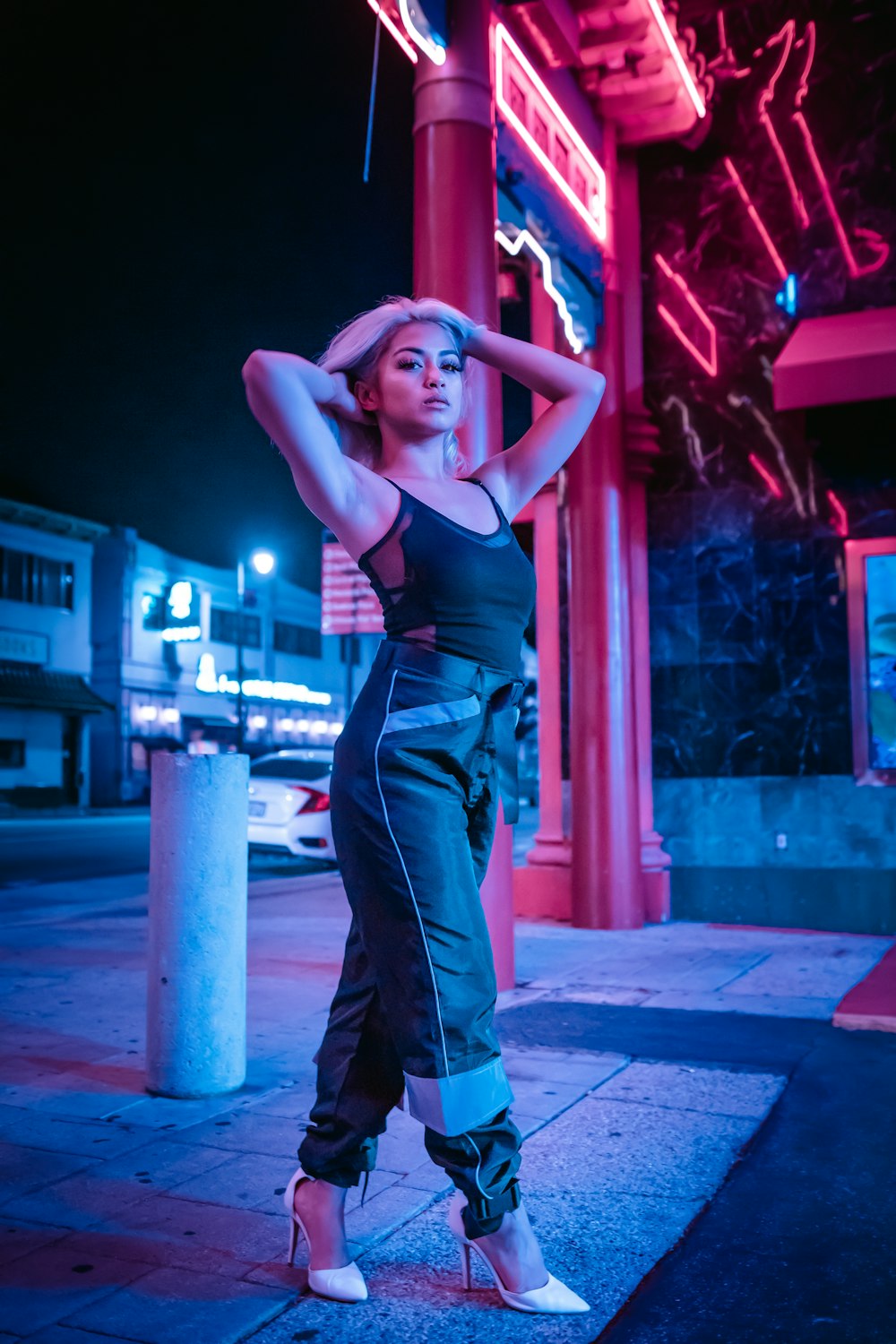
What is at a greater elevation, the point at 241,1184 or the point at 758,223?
the point at 758,223

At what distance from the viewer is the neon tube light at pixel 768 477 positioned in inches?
351

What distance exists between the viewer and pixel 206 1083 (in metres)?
3.84

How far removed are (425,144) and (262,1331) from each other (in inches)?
209

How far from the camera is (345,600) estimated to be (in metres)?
12.9

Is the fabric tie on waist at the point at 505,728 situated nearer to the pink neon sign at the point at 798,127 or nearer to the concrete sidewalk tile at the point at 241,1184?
the concrete sidewalk tile at the point at 241,1184

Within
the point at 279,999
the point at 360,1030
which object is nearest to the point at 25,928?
the point at 279,999

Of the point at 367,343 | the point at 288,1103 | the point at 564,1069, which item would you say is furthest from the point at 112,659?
the point at 367,343

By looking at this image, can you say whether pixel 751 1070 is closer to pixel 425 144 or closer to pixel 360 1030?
pixel 360 1030

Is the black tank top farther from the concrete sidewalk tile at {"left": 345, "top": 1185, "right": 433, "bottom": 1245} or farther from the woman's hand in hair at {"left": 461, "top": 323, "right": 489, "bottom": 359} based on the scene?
the concrete sidewalk tile at {"left": 345, "top": 1185, "right": 433, "bottom": 1245}

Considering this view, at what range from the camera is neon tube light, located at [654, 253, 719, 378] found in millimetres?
9125

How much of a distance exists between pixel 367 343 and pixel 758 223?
7.79 m

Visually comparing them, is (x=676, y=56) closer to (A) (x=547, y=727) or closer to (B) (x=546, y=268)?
(B) (x=546, y=268)

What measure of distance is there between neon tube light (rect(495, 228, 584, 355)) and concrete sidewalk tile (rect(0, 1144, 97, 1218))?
498 centimetres

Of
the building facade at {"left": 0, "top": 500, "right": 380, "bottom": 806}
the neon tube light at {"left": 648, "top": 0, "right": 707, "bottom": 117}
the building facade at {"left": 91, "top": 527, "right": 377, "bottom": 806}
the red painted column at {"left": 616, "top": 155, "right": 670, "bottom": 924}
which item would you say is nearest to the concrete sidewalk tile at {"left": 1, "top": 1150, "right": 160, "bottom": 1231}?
the red painted column at {"left": 616, "top": 155, "right": 670, "bottom": 924}
